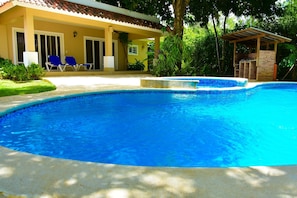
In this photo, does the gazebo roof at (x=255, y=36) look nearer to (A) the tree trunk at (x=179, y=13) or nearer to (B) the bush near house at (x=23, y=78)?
(A) the tree trunk at (x=179, y=13)

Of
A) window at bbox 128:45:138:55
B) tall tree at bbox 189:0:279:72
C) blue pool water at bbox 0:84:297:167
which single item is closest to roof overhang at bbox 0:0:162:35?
tall tree at bbox 189:0:279:72

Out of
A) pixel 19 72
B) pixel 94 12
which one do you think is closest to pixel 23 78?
pixel 19 72

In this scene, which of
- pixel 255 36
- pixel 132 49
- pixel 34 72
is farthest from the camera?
pixel 132 49

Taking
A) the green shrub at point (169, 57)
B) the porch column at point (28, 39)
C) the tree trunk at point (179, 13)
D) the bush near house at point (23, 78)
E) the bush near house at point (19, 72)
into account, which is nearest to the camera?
the bush near house at point (23, 78)

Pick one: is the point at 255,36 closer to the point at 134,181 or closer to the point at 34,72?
the point at 34,72

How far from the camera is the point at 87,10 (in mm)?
14633

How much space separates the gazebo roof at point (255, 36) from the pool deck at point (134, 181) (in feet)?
40.6

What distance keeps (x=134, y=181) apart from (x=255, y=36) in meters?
13.7

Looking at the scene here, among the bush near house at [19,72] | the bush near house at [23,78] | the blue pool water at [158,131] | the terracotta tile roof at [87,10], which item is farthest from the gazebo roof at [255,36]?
the bush near house at [19,72]

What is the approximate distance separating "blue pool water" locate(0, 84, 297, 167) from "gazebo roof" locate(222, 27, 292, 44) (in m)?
6.43

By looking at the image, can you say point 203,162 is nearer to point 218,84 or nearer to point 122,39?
point 218,84

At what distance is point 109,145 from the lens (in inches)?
162

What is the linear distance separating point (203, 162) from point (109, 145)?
60.1 inches

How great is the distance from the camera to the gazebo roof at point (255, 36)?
13242mm
